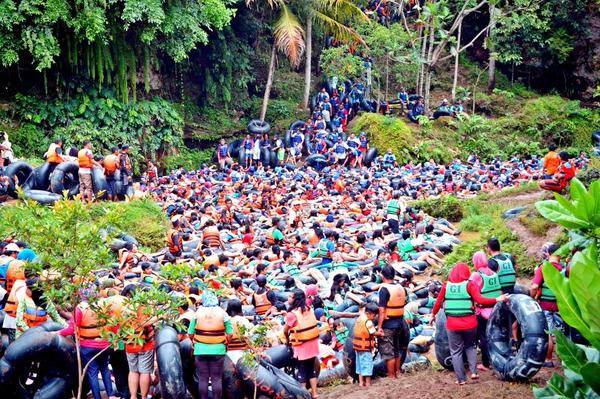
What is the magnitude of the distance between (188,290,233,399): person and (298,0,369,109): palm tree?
66.6 ft

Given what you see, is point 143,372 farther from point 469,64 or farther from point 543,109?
point 469,64

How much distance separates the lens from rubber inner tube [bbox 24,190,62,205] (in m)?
15.5

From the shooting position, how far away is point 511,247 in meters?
12.9

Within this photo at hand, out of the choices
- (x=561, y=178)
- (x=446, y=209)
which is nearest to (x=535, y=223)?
(x=561, y=178)

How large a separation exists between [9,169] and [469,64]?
22.1 m

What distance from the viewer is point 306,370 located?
7980 millimetres

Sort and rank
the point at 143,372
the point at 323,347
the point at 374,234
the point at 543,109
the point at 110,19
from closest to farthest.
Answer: the point at 143,372 → the point at 323,347 → the point at 374,234 → the point at 110,19 → the point at 543,109

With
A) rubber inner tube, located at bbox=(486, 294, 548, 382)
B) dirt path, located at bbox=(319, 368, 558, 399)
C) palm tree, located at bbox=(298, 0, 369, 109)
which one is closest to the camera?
dirt path, located at bbox=(319, 368, 558, 399)

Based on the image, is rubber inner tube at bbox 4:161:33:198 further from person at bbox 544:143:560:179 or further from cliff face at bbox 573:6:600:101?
cliff face at bbox 573:6:600:101

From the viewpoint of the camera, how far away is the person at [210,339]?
7.34 meters

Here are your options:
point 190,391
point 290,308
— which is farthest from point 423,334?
point 190,391

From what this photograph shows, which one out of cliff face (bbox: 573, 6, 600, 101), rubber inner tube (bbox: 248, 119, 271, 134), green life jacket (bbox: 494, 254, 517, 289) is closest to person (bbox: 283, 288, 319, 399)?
green life jacket (bbox: 494, 254, 517, 289)

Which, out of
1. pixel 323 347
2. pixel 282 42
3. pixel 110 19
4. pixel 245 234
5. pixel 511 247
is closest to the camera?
pixel 323 347

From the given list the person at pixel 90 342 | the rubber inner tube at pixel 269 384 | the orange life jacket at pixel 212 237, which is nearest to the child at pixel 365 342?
the rubber inner tube at pixel 269 384
